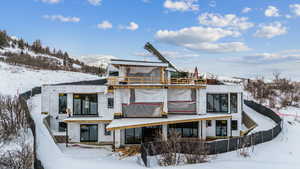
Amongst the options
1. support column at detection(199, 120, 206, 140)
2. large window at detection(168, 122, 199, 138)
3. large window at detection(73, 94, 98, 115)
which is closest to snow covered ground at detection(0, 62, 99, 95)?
large window at detection(73, 94, 98, 115)

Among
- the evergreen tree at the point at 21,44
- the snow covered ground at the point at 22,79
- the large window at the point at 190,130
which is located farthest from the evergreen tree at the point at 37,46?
the large window at the point at 190,130

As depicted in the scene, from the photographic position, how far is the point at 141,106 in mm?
19188

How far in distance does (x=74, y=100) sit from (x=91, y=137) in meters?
4.70

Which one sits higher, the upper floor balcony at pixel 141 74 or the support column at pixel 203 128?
the upper floor balcony at pixel 141 74

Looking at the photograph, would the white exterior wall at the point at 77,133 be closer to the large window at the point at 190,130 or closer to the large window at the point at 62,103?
the large window at the point at 62,103

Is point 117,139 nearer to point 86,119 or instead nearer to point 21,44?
point 86,119

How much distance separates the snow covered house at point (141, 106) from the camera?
739 inches

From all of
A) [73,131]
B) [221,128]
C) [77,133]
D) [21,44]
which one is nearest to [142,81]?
[77,133]

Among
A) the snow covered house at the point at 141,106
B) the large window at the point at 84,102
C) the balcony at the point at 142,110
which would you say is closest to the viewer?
the snow covered house at the point at 141,106

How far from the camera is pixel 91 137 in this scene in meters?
19.8

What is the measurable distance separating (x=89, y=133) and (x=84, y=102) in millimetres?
3589

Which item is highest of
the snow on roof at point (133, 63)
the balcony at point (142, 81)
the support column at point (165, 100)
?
the snow on roof at point (133, 63)

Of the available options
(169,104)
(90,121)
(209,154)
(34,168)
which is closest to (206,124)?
(169,104)

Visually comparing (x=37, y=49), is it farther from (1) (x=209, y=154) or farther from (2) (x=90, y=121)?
(1) (x=209, y=154)
